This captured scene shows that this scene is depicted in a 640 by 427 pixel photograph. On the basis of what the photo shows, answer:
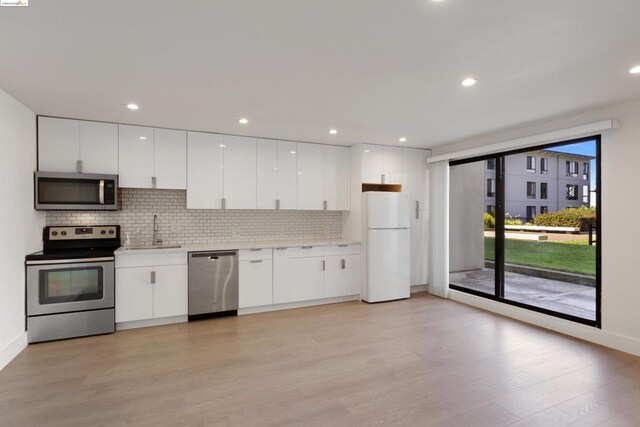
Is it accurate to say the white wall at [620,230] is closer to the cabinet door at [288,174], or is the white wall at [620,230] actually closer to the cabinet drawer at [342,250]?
the cabinet drawer at [342,250]

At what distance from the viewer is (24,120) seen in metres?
3.56

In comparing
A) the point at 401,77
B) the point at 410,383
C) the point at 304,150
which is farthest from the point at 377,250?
the point at 401,77

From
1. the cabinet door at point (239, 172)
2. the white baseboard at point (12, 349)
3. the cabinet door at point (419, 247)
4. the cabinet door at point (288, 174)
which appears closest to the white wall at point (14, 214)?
the white baseboard at point (12, 349)

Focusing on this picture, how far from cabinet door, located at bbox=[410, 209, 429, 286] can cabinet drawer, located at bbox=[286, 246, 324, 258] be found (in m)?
1.67

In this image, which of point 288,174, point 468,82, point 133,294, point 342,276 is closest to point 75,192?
point 133,294

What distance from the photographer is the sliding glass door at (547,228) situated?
156 inches

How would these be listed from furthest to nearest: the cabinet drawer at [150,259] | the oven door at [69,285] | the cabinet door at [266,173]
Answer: the cabinet door at [266,173] → the cabinet drawer at [150,259] → the oven door at [69,285]

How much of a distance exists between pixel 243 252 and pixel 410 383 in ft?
8.88

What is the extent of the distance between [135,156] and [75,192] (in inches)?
30.6

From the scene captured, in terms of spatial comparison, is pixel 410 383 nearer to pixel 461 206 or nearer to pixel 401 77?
pixel 401 77

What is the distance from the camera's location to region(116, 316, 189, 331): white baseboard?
4.06 metres

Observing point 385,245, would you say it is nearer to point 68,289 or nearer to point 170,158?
point 170,158

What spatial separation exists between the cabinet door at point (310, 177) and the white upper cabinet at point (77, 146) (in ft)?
8.07

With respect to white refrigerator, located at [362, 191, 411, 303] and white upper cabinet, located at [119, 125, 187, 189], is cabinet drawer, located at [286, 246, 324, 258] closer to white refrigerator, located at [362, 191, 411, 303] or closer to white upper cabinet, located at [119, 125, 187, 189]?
white refrigerator, located at [362, 191, 411, 303]
